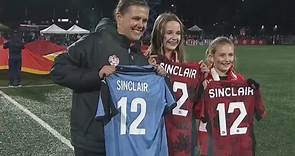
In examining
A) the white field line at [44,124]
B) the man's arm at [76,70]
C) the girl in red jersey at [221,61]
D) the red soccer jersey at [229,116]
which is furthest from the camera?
the white field line at [44,124]

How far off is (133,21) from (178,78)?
966 millimetres

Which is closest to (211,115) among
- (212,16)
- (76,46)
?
(76,46)

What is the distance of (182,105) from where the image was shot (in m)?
4.50

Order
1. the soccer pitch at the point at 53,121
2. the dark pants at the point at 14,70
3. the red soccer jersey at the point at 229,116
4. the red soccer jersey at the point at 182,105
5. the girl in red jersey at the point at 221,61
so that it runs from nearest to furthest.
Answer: the red soccer jersey at the point at 182,105, the red soccer jersey at the point at 229,116, the girl in red jersey at the point at 221,61, the soccer pitch at the point at 53,121, the dark pants at the point at 14,70

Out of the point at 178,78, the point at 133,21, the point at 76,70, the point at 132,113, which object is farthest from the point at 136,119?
the point at 178,78

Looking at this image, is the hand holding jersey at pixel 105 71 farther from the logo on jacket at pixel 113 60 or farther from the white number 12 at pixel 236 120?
the white number 12 at pixel 236 120

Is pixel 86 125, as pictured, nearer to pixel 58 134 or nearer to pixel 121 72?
pixel 121 72

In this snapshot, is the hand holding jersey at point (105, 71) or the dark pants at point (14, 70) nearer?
the hand holding jersey at point (105, 71)

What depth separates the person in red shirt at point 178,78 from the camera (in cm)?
449

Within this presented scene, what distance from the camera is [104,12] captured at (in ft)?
251

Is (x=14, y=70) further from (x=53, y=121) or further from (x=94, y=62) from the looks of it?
(x=94, y=62)

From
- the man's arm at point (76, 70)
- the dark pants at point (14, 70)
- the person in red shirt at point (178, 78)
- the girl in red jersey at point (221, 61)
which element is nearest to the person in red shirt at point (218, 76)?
the girl in red jersey at point (221, 61)

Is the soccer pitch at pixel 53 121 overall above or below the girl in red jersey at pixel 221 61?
below

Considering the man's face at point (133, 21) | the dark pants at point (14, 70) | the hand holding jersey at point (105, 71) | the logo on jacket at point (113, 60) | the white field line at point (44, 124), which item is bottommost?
the white field line at point (44, 124)
